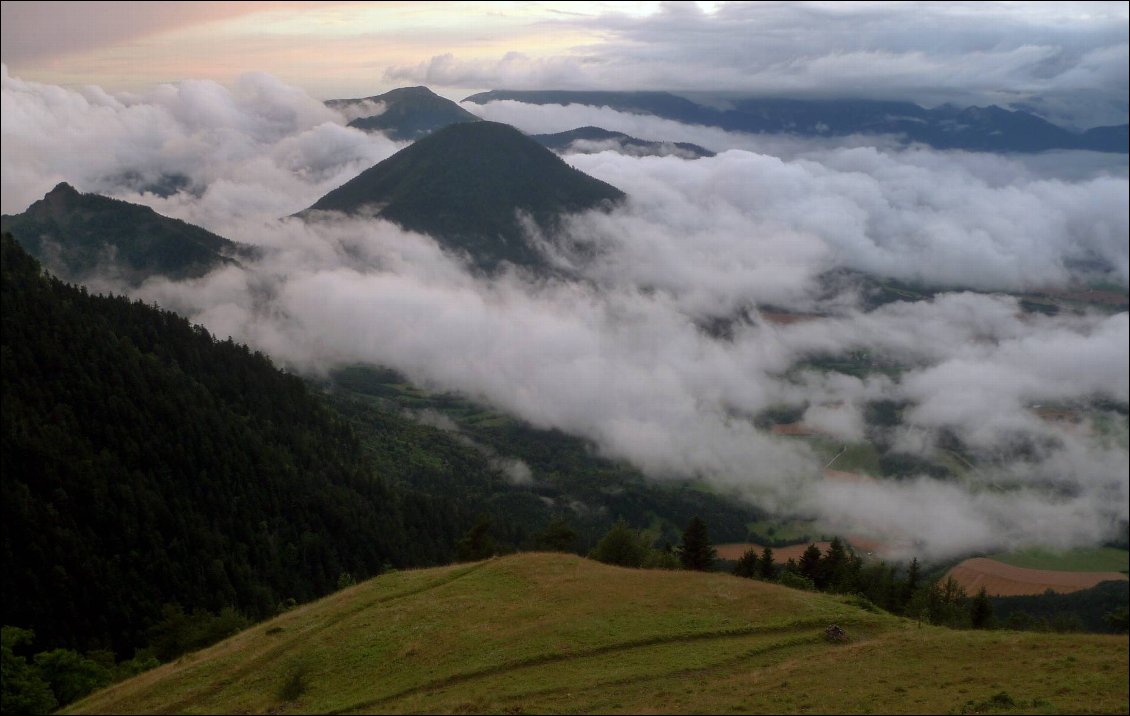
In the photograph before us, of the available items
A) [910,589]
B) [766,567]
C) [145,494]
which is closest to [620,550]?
[766,567]

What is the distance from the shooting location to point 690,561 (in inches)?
3755

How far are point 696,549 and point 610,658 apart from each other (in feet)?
164

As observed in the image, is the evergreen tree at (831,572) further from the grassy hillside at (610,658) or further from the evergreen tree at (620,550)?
the grassy hillside at (610,658)

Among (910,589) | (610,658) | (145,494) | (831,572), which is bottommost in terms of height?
(145,494)

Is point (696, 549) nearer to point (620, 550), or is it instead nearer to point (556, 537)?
point (620, 550)

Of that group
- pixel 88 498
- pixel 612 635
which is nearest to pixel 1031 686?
pixel 612 635

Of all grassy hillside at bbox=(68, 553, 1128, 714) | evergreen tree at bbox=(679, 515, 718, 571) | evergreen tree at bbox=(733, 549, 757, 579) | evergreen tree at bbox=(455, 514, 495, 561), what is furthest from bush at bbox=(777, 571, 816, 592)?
evergreen tree at bbox=(455, 514, 495, 561)

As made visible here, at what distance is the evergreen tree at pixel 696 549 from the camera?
9506 centimetres

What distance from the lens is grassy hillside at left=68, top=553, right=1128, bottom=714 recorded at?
3691cm

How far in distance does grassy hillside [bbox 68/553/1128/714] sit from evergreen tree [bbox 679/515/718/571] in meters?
31.2

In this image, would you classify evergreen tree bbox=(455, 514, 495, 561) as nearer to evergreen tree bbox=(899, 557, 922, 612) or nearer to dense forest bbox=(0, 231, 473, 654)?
dense forest bbox=(0, 231, 473, 654)

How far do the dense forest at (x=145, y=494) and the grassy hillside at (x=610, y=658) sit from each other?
72.7 metres

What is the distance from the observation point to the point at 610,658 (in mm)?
47812

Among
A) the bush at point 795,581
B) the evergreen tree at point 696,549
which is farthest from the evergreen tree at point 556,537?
the bush at point 795,581
